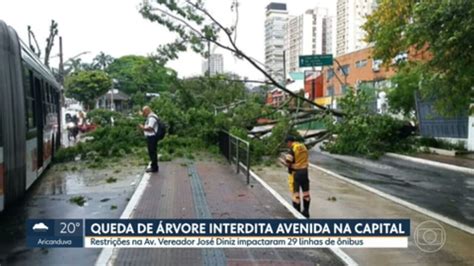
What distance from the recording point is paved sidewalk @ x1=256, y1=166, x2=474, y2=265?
19.9 feet

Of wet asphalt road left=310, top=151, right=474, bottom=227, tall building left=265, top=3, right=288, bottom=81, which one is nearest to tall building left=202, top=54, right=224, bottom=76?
wet asphalt road left=310, top=151, right=474, bottom=227

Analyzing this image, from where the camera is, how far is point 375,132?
68.1 feet

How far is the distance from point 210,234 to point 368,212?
402 cm

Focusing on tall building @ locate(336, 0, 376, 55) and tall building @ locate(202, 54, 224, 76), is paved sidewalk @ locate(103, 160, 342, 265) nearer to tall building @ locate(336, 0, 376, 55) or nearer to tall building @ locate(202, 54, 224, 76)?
tall building @ locate(202, 54, 224, 76)

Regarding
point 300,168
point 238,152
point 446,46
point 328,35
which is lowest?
point 238,152

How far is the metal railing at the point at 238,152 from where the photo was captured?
39.5 ft

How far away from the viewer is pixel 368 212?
9117 mm

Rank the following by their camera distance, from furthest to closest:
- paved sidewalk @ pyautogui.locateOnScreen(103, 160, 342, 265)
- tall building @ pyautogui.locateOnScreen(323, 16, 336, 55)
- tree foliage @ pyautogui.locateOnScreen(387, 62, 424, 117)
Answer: tall building @ pyautogui.locateOnScreen(323, 16, 336, 55)
tree foliage @ pyautogui.locateOnScreen(387, 62, 424, 117)
paved sidewalk @ pyautogui.locateOnScreen(103, 160, 342, 265)

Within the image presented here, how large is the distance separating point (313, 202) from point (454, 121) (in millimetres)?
14884

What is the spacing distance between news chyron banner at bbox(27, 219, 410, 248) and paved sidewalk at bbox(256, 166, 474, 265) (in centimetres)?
24

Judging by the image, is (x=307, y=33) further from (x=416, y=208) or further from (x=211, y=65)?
(x=416, y=208)

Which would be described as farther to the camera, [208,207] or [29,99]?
[29,99]

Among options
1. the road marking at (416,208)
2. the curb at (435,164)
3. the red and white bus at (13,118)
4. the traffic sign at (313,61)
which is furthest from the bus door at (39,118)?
the traffic sign at (313,61)

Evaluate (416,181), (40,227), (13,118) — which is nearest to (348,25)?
(416,181)
